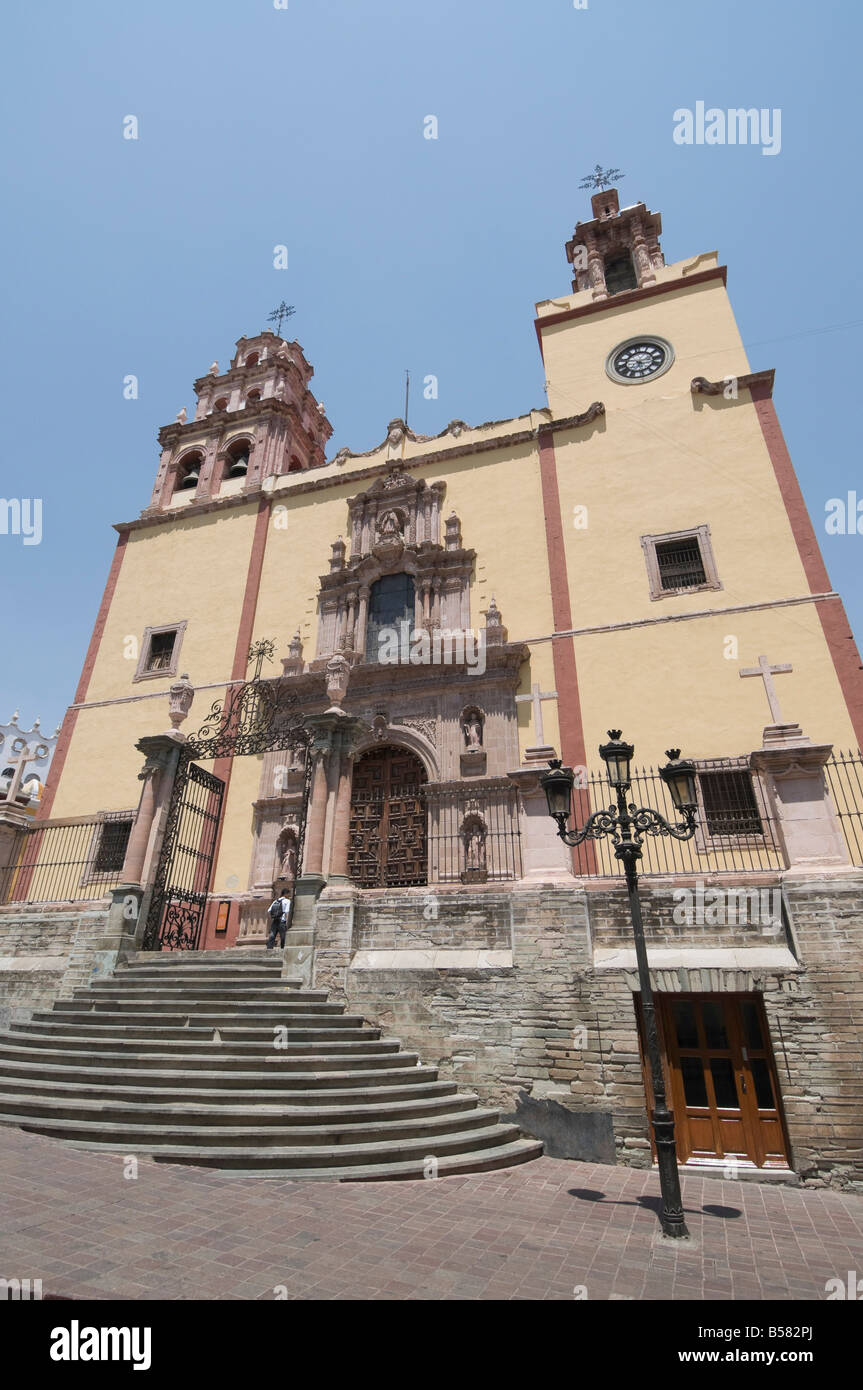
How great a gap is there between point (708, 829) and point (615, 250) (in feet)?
57.1

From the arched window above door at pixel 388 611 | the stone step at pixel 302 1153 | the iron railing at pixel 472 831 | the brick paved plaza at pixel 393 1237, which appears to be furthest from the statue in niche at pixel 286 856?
the brick paved plaza at pixel 393 1237

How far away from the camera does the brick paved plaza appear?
3.96 meters

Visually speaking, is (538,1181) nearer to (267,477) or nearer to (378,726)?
(378,726)

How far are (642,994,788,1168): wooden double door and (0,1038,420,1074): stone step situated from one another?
9.97ft

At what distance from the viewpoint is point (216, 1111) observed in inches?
261

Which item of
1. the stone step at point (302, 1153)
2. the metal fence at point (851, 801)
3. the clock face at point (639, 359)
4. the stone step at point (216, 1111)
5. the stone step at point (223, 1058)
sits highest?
the clock face at point (639, 359)

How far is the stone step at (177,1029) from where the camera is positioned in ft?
26.5

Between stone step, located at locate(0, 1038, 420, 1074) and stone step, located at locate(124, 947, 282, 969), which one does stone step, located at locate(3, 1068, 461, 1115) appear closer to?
stone step, located at locate(0, 1038, 420, 1074)

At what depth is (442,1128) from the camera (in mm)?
6926

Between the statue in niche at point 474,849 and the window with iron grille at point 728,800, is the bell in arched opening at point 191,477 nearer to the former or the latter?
the statue in niche at point 474,849

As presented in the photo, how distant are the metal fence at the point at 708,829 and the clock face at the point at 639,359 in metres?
10.3

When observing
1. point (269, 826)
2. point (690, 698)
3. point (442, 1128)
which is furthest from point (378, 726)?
point (442, 1128)

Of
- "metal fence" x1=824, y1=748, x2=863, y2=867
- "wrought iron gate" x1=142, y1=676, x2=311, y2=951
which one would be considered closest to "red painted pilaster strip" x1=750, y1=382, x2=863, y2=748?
"metal fence" x1=824, y1=748, x2=863, y2=867

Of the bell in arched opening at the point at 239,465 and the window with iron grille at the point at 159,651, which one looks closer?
the window with iron grille at the point at 159,651
